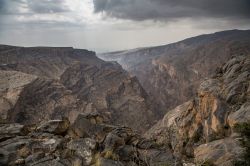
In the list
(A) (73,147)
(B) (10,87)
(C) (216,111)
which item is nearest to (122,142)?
(A) (73,147)

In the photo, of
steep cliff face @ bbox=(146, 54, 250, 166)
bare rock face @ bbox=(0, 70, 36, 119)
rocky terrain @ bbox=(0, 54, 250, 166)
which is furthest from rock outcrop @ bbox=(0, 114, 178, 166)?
bare rock face @ bbox=(0, 70, 36, 119)

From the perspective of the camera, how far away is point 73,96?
17838cm

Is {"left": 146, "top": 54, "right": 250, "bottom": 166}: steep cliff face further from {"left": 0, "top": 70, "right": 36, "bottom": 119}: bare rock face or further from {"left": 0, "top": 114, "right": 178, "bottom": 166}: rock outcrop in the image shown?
{"left": 0, "top": 70, "right": 36, "bottom": 119}: bare rock face

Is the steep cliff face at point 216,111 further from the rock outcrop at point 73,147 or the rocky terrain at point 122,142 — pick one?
the rock outcrop at point 73,147

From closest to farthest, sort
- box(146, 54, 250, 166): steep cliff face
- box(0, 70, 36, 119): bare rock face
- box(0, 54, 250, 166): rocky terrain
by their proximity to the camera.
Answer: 1. box(0, 54, 250, 166): rocky terrain
2. box(146, 54, 250, 166): steep cliff face
3. box(0, 70, 36, 119): bare rock face

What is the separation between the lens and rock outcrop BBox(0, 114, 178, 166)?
31.4 m

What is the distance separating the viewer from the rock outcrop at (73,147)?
103 ft

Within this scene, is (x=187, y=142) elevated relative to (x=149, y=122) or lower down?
elevated

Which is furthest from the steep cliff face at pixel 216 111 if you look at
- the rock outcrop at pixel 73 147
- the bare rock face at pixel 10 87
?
the bare rock face at pixel 10 87

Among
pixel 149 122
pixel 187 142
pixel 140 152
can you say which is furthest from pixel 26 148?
pixel 149 122

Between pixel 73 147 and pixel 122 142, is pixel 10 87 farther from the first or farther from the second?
pixel 73 147

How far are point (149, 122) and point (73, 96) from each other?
45.5 m

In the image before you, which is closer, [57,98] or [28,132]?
[28,132]

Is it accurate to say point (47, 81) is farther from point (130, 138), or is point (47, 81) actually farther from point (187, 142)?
point (130, 138)
